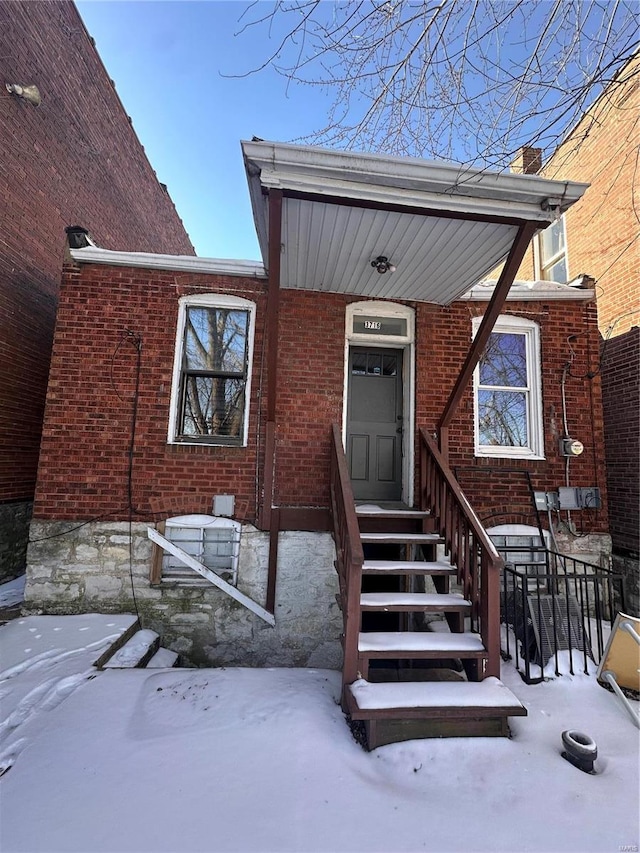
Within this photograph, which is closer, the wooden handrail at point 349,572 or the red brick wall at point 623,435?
the wooden handrail at point 349,572

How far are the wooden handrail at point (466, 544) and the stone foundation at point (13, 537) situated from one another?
5373mm

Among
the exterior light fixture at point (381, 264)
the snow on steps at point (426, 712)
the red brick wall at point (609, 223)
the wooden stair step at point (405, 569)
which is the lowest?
the snow on steps at point (426, 712)

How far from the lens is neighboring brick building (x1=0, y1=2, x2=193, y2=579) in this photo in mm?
5461

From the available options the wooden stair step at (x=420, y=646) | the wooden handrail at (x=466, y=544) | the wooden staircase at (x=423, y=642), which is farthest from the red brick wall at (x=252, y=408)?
the wooden stair step at (x=420, y=646)

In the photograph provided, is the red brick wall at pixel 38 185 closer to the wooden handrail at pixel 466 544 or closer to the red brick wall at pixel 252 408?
the red brick wall at pixel 252 408

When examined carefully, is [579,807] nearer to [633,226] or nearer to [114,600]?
[114,600]

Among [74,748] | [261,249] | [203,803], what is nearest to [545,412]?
[261,249]

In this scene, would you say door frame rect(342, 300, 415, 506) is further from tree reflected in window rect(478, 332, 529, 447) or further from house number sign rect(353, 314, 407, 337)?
tree reflected in window rect(478, 332, 529, 447)

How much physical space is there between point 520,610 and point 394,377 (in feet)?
9.63

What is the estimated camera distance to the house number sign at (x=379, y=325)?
16.8 feet

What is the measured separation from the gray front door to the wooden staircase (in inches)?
30.7

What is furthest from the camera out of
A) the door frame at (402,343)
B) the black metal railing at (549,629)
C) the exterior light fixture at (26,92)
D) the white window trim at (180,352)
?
the exterior light fixture at (26,92)

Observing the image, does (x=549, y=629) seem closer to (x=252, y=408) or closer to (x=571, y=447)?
(x=571, y=447)

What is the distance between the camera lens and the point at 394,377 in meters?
5.29
